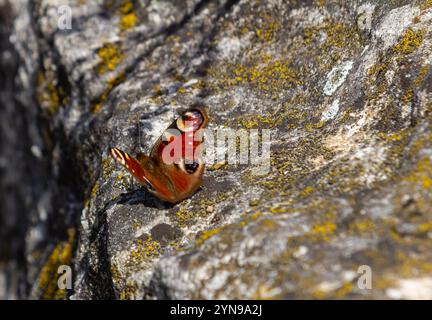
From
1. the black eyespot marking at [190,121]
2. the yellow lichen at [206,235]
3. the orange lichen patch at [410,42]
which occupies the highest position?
the orange lichen patch at [410,42]

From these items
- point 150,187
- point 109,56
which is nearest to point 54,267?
point 150,187

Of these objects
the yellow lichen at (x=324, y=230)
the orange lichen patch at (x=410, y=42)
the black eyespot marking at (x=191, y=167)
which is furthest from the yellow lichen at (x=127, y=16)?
the yellow lichen at (x=324, y=230)

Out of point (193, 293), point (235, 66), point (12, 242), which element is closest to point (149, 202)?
point (193, 293)

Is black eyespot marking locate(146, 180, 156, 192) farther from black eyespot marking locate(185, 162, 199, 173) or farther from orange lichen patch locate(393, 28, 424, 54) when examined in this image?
orange lichen patch locate(393, 28, 424, 54)

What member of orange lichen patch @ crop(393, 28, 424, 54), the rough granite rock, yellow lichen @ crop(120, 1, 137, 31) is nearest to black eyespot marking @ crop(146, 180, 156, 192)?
the rough granite rock

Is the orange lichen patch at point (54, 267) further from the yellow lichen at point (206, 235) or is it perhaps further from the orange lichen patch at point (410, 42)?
the orange lichen patch at point (410, 42)
